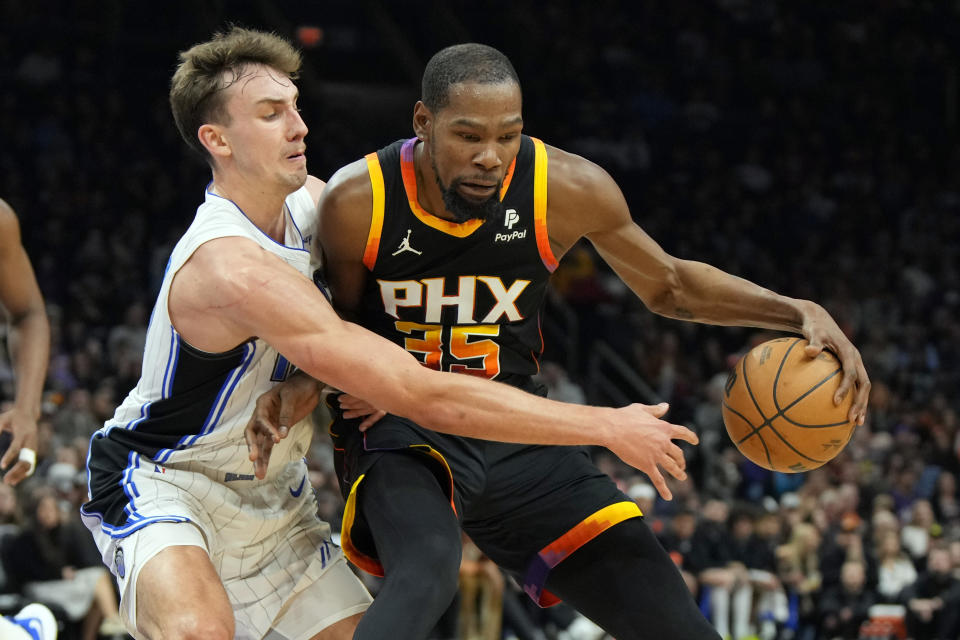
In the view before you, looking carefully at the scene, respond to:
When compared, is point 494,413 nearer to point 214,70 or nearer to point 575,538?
point 575,538

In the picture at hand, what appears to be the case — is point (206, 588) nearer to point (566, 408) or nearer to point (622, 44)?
point (566, 408)

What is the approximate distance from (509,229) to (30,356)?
6.45 ft

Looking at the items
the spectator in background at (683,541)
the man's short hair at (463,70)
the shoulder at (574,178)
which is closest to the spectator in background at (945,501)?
the spectator in background at (683,541)

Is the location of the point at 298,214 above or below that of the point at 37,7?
below

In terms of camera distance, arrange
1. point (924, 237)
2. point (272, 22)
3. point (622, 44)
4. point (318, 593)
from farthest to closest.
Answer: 1. point (622, 44)
2. point (272, 22)
3. point (924, 237)
4. point (318, 593)

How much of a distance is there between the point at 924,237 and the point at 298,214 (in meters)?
13.8

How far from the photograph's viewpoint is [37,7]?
16.2m

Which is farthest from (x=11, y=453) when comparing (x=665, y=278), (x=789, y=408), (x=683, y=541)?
(x=683, y=541)

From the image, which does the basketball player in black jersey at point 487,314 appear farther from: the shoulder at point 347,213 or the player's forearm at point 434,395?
the player's forearm at point 434,395

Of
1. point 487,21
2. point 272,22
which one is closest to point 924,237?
point 487,21

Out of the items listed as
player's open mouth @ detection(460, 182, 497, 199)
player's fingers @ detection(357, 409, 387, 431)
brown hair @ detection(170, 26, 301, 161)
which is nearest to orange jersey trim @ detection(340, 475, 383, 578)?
player's fingers @ detection(357, 409, 387, 431)

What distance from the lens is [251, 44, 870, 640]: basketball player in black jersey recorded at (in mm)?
3512

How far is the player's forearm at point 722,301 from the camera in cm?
393

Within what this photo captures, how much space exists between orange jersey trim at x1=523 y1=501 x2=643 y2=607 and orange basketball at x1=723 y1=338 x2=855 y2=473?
0.46 metres
